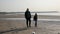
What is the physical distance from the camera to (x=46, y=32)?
4.46 metres

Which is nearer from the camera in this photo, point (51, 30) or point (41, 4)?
point (51, 30)

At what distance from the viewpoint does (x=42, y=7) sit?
698 centimetres

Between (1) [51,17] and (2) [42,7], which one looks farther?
(2) [42,7]

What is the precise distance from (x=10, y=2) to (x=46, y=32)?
3.09m

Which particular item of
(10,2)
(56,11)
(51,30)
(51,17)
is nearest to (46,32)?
(51,30)

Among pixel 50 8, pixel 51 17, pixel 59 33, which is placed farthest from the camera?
pixel 50 8

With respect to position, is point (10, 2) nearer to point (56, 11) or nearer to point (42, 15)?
point (42, 15)

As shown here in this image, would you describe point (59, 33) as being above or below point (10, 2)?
below

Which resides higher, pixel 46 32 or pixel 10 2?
pixel 10 2

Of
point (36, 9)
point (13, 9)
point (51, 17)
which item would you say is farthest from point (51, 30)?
point (13, 9)

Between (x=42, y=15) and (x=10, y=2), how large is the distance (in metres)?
1.51

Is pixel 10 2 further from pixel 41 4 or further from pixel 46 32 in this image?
pixel 46 32

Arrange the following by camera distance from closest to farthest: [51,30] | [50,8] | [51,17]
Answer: [51,30]
[51,17]
[50,8]

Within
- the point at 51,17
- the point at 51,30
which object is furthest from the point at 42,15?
the point at 51,30
